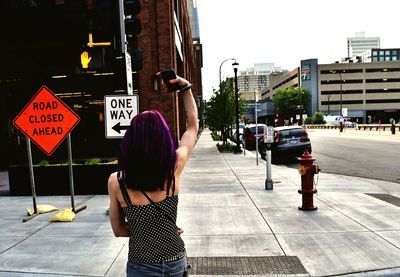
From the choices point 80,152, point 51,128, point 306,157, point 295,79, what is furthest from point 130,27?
point 295,79

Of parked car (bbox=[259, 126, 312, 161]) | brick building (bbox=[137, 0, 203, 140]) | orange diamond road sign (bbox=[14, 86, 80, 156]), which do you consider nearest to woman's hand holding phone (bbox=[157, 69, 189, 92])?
orange diamond road sign (bbox=[14, 86, 80, 156])

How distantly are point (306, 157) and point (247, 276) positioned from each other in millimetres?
3663

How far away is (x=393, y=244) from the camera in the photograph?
5637 millimetres

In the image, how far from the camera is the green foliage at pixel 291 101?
119 m

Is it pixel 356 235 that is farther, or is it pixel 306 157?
pixel 306 157

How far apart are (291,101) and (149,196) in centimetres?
12446

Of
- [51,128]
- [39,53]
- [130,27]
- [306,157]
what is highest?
[39,53]

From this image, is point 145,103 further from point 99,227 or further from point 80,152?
point 99,227

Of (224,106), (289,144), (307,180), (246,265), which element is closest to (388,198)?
(307,180)

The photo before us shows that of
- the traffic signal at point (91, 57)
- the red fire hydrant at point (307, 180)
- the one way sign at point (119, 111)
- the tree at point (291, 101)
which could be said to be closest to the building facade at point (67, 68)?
the traffic signal at point (91, 57)

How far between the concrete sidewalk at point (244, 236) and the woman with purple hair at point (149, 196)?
9.10ft

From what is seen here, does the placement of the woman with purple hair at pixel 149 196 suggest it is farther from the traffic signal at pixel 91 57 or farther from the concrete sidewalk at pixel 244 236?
the traffic signal at pixel 91 57

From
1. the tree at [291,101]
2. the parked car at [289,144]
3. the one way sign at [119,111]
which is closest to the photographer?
the one way sign at [119,111]

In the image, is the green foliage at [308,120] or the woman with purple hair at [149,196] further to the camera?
the green foliage at [308,120]
